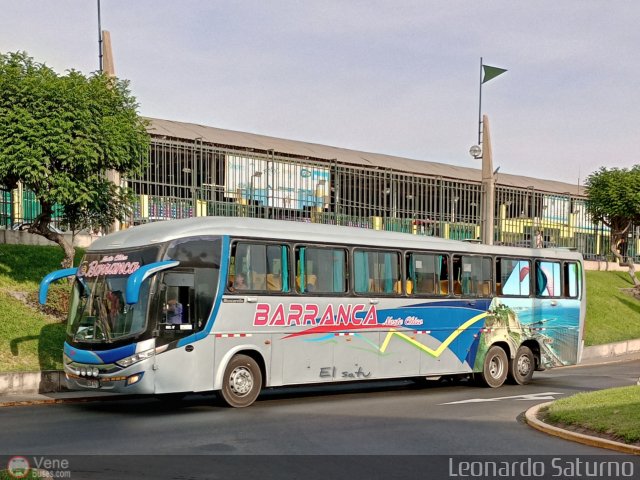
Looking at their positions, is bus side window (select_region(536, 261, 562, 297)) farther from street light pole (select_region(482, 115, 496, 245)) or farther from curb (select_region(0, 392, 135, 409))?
curb (select_region(0, 392, 135, 409))

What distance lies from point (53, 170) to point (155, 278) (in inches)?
277

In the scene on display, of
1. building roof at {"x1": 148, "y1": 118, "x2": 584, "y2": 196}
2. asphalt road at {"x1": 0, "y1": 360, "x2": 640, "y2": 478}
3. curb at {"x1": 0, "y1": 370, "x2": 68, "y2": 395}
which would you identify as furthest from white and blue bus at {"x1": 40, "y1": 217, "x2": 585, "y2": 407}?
building roof at {"x1": 148, "y1": 118, "x2": 584, "y2": 196}

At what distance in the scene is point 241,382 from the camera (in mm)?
16641

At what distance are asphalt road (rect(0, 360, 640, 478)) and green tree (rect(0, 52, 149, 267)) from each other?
5948mm

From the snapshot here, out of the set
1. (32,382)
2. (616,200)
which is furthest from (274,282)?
(616,200)

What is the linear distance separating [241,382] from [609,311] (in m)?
Result: 24.5

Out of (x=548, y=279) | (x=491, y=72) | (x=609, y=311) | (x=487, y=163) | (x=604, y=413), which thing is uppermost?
(x=491, y=72)

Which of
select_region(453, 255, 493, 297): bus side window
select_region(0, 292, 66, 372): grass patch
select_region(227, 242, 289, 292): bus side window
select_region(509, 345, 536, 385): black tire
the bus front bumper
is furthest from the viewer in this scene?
select_region(509, 345, 536, 385): black tire

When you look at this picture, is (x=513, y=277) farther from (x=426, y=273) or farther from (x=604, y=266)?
(x=604, y=266)

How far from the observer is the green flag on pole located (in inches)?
1156

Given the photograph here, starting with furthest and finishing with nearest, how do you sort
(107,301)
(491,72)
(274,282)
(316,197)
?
(316,197) < (491,72) < (274,282) < (107,301)

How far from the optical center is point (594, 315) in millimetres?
36219

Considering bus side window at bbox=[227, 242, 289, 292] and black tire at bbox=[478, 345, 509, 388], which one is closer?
bus side window at bbox=[227, 242, 289, 292]

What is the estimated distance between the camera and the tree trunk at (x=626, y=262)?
42.2 meters
